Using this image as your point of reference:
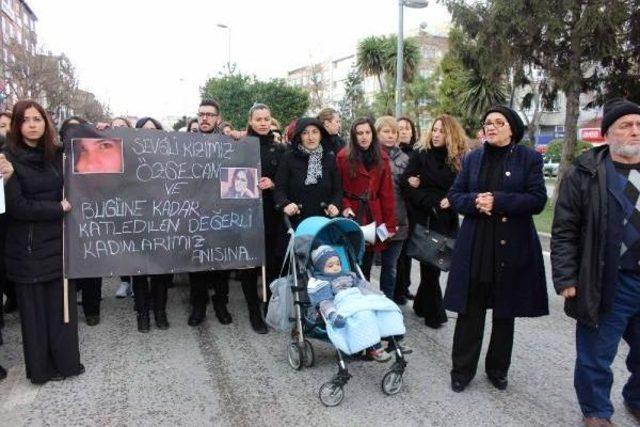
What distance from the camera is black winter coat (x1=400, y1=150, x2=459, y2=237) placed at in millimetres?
5043

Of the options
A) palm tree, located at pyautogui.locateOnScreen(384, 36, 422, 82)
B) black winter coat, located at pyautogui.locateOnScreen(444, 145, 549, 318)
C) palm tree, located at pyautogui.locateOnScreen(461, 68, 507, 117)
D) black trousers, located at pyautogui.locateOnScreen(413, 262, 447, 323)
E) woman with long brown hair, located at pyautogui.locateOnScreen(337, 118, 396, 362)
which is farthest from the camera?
palm tree, located at pyautogui.locateOnScreen(384, 36, 422, 82)

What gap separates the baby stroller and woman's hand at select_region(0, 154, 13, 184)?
2015 mm

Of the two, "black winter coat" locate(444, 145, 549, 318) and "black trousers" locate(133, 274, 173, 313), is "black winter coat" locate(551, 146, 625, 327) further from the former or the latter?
"black trousers" locate(133, 274, 173, 313)

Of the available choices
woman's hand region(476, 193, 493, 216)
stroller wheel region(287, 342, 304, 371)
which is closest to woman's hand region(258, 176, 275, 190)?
stroller wheel region(287, 342, 304, 371)

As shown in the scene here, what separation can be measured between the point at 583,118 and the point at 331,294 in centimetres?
4951

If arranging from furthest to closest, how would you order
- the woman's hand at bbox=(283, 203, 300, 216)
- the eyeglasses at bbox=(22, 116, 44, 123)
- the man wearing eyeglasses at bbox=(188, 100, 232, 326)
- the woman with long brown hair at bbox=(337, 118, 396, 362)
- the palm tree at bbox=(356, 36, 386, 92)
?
the palm tree at bbox=(356, 36, 386, 92) < the man wearing eyeglasses at bbox=(188, 100, 232, 326) < the woman with long brown hair at bbox=(337, 118, 396, 362) < the woman's hand at bbox=(283, 203, 300, 216) < the eyeglasses at bbox=(22, 116, 44, 123)

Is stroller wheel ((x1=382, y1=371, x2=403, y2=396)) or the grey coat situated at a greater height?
the grey coat

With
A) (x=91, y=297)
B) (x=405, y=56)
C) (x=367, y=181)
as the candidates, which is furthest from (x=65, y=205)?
(x=405, y=56)

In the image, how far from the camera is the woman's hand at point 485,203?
365cm

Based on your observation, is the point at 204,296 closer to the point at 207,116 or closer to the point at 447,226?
the point at 207,116

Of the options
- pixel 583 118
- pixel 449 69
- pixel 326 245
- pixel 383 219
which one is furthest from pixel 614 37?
pixel 583 118

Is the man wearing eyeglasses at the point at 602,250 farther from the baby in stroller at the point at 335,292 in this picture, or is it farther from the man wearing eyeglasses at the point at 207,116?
the man wearing eyeglasses at the point at 207,116

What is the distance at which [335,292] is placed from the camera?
158 inches

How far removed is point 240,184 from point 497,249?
7.87 ft
